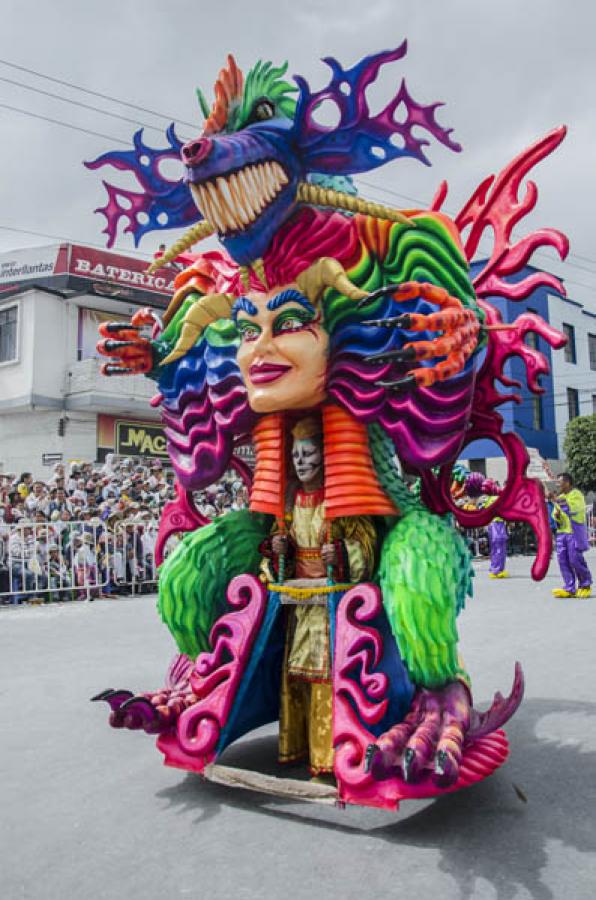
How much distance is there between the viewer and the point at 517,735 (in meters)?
3.90

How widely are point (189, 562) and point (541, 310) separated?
24.6m

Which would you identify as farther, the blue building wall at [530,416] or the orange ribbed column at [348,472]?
the blue building wall at [530,416]

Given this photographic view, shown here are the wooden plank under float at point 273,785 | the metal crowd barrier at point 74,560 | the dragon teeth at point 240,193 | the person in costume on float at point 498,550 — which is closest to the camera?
the wooden plank under float at point 273,785

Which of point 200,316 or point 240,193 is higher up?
point 240,193

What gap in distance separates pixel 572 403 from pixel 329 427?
2577 cm

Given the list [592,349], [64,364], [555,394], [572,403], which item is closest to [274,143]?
[64,364]

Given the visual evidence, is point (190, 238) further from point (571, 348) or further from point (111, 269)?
point (571, 348)

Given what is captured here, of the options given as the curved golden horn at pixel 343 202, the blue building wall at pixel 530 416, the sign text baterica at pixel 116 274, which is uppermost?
the sign text baterica at pixel 116 274

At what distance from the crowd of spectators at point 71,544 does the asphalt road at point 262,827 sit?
17.6ft

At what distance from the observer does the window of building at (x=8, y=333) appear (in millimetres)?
19594

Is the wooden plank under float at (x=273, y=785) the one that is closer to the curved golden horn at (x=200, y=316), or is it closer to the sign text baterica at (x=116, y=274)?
the curved golden horn at (x=200, y=316)

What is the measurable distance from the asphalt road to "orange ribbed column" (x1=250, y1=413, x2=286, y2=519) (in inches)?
45.4

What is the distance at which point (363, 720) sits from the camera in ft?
9.10

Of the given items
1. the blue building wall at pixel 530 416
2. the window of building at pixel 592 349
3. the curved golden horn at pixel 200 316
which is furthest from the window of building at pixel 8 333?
the window of building at pixel 592 349
